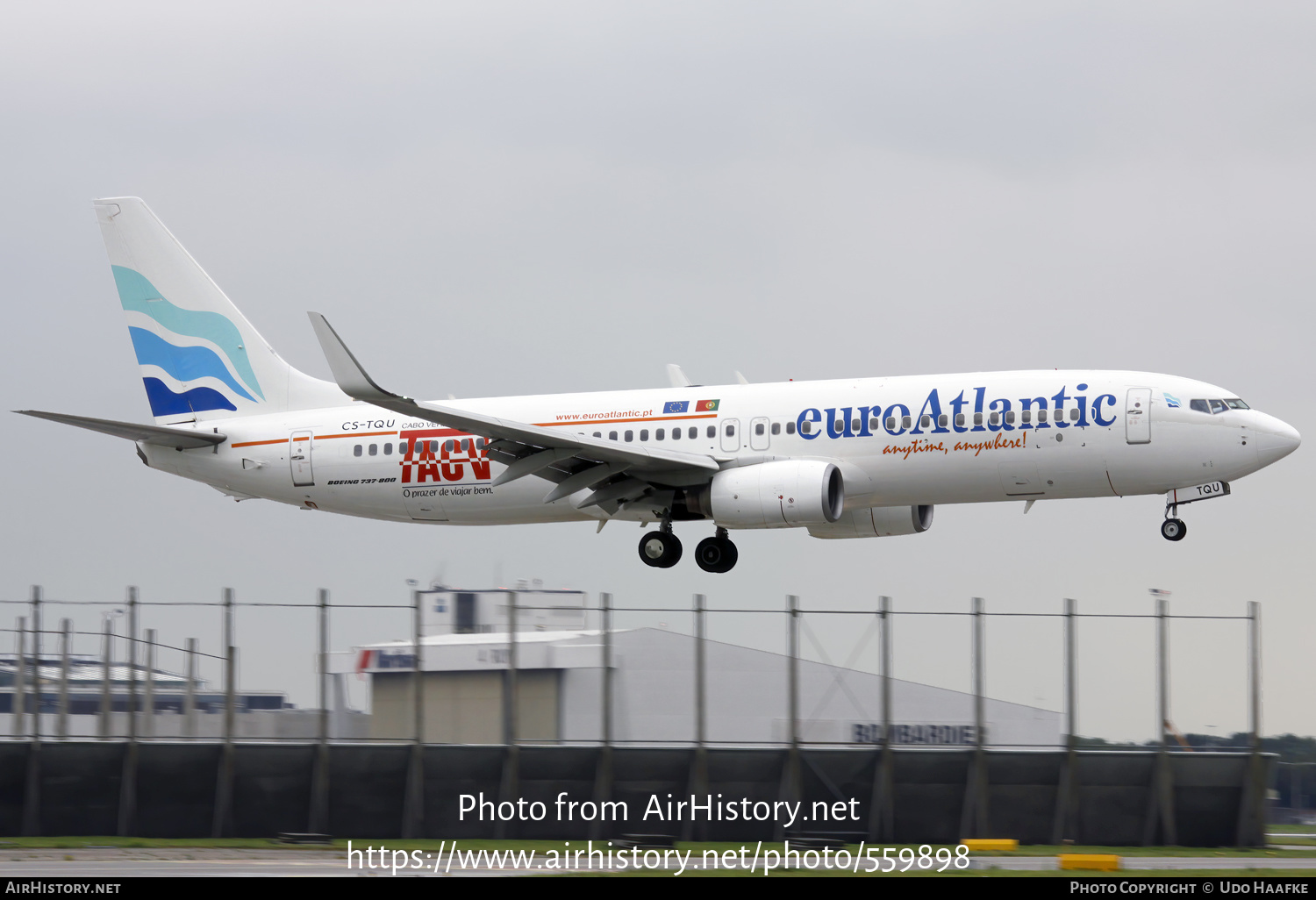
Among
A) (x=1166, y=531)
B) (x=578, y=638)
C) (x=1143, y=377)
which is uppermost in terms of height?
(x=1143, y=377)

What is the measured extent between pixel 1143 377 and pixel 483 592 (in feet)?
55.8

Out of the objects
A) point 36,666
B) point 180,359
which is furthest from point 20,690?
point 180,359

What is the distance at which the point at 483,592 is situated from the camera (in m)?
40.0

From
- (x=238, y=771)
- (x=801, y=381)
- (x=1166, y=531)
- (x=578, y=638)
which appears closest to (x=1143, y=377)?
(x=1166, y=531)

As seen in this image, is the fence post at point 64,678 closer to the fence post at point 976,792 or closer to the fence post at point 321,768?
the fence post at point 321,768

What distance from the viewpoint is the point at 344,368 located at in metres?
36.9

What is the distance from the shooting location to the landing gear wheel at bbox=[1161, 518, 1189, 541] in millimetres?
39781

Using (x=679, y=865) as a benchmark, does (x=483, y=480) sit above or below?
above

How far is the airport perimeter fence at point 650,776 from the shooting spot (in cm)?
3800

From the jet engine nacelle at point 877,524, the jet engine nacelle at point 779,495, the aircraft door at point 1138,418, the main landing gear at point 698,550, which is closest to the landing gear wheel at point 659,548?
the main landing gear at point 698,550

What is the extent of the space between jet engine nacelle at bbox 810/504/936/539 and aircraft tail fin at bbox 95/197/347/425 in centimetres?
1500

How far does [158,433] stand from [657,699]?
17.3 metres
